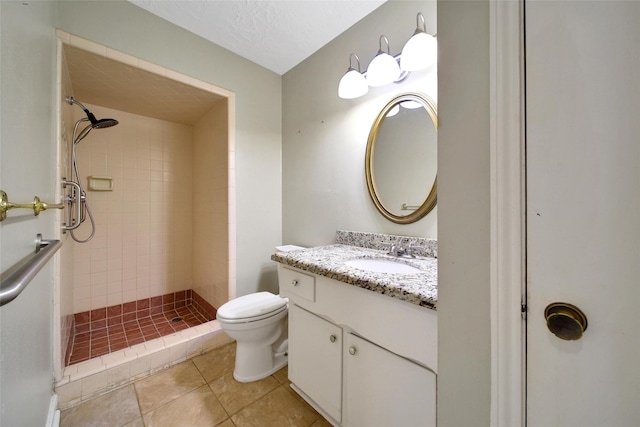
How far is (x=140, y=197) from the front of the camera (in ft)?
7.20

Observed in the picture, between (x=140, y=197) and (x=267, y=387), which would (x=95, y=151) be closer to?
(x=140, y=197)

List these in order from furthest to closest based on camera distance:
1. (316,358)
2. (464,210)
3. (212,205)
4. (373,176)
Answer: (212,205), (373,176), (316,358), (464,210)

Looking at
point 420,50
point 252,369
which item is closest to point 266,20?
point 420,50

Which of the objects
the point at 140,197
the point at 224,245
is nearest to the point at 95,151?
the point at 140,197

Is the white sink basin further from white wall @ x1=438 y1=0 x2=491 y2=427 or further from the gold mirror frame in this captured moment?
white wall @ x1=438 y1=0 x2=491 y2=427

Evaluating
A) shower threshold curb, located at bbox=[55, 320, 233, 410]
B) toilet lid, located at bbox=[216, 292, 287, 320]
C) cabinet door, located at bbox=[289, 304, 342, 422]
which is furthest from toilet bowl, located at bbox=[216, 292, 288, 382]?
shower threshold curb, located at bbox=[55, 320, 233, 410]

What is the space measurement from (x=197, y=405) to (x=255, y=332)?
0.44 m

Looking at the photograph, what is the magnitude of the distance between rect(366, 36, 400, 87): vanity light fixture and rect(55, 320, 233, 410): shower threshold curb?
6.76 ft

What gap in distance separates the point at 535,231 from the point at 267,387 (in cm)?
152

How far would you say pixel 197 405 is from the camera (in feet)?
3.92

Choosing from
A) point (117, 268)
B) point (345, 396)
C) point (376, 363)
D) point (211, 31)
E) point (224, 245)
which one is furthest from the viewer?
point (117, 268)

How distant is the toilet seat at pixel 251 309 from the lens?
1.29 metres

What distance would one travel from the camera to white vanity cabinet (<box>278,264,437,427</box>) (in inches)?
27.5

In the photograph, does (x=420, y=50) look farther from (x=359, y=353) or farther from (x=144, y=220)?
(x=144, y=220)
